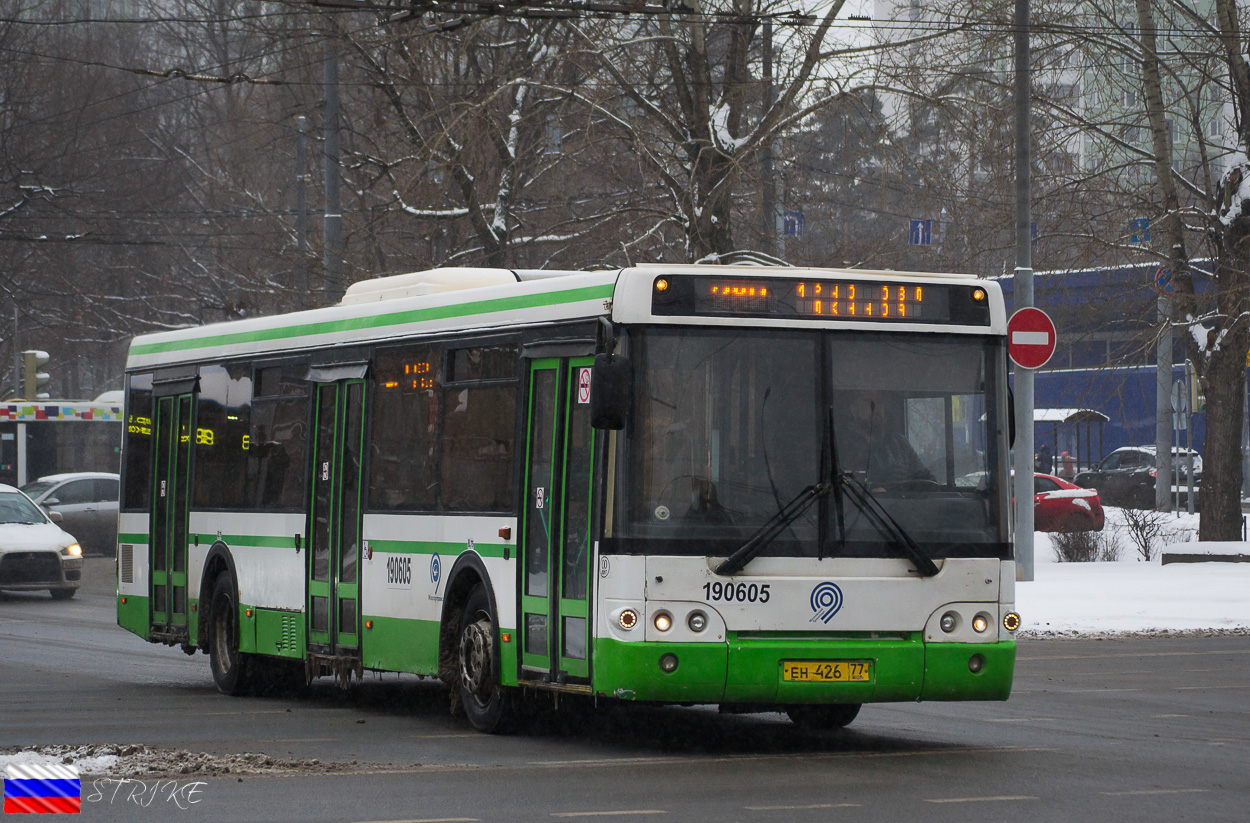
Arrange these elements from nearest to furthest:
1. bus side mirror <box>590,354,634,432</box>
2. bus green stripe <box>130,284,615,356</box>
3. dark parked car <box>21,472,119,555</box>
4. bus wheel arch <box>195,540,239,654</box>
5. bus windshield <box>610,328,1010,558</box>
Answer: bus side mirror <box>590,354,634,432</box> → bus windshield <box>610,328,1010,558</box> → bus green stripe <box>130,284,615,356</box> → bus wheel arch <box>195,540,239,654</box> → dark parked car <box>21,472,119,555</box>

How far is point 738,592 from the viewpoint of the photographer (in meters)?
10.1

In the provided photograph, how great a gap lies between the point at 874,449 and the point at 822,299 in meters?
0.84

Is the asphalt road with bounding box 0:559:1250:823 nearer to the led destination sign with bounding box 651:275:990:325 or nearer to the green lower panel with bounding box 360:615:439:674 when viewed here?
the green lower panel with bounding box 360:615:439:674

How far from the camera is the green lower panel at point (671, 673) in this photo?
32.8 ft

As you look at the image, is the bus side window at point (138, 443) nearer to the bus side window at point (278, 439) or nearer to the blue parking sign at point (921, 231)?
the bus side window at point (278, 439)

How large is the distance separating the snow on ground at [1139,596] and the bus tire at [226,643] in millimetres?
8414

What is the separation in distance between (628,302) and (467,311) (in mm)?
2071

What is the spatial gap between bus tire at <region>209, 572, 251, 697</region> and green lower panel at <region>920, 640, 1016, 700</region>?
6.03m

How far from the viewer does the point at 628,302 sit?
1030cm

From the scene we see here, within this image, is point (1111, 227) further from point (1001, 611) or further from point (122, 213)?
point (122, 213)

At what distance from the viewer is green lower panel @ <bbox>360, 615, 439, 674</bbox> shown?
12.0m

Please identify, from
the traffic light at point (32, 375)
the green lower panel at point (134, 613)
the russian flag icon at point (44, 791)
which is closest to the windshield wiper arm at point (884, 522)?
the russian flag icon at point (44, 791)

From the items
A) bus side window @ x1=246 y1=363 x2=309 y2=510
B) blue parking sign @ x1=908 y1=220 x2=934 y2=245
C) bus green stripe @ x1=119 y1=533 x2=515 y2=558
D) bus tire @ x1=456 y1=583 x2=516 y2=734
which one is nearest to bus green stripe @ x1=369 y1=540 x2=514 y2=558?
bus green stripe @ x1=119 y1=533 x2=515 y2=558

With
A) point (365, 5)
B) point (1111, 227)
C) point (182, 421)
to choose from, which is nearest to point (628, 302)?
point (182, 421)
